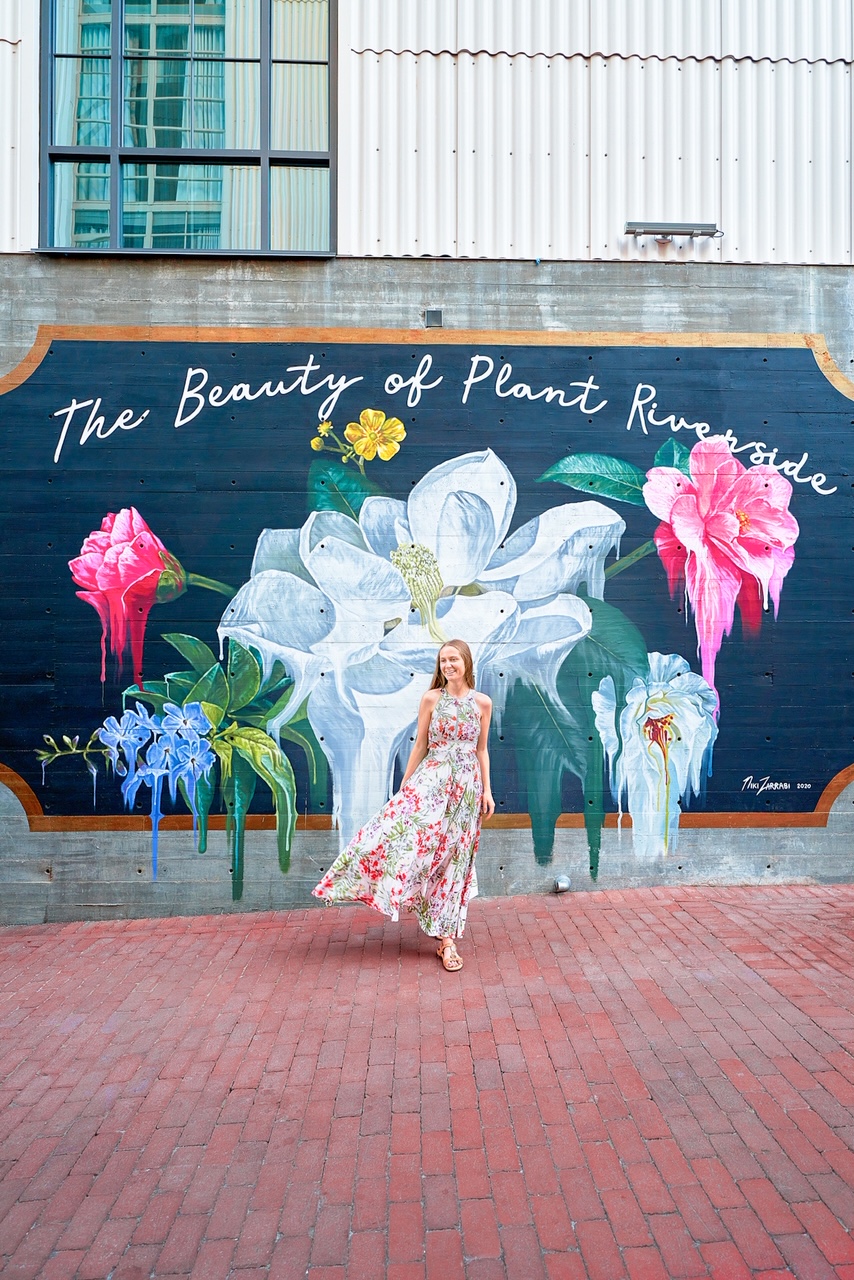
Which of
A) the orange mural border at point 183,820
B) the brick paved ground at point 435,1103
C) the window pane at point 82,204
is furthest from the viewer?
the window pane at point 82,204

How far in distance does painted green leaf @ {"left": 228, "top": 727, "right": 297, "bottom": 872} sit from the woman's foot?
150 centimetres

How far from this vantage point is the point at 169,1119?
3541 mm

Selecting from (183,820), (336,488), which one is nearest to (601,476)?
(336,488)

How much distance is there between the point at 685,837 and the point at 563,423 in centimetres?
300

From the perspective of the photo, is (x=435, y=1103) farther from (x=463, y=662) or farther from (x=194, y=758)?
(x=194, y=758)

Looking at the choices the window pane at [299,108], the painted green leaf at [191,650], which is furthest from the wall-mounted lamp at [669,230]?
the painted green leaf at [191,650]

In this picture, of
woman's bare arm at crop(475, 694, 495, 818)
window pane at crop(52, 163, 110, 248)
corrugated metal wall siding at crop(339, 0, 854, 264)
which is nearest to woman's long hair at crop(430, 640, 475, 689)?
woman's bare arm at crop(475, 694, 495, 818)

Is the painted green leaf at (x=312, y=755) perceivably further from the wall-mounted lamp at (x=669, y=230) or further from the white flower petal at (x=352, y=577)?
the wall-mounted lamp at (x=669, y=230)

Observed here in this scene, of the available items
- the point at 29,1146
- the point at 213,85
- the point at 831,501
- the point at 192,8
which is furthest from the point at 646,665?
the point at 192,8

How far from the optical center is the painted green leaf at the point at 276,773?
611cm

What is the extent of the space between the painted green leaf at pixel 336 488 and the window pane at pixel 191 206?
1.67 meters

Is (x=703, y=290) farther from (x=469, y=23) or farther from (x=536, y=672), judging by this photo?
(x=536, y=672)

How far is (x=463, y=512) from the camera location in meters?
6.21

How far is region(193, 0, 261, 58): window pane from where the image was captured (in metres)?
6.40
